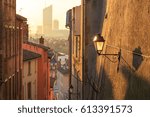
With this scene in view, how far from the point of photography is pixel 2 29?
1558cm

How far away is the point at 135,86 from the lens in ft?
24.0

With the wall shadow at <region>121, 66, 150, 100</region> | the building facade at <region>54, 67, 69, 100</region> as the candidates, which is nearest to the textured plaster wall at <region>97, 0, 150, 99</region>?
the wall shadow at <region>121, 66, 150, 100</region>

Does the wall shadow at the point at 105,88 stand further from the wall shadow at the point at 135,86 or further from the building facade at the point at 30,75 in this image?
the building facade at the point at 30,75

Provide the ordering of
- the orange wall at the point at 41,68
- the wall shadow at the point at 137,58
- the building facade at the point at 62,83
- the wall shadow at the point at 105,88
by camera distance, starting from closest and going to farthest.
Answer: the wall shadow at the point at 137,58
the wall shadow at the point at 105,88
the orange wall at the point at 41,68
the building facade at the point at 62,83

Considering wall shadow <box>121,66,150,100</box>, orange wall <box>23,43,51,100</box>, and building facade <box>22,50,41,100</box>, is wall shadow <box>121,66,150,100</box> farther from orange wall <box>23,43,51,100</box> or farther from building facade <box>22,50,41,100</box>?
orange wall <box>23,43,51,100</box>

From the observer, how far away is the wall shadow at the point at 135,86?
6.56 meters

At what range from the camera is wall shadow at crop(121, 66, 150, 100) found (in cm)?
656

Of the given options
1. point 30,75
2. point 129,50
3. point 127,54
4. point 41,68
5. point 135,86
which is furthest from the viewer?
point 41,68

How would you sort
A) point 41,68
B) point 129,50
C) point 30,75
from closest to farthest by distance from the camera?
point 129,50, point 30,75, point 41,68

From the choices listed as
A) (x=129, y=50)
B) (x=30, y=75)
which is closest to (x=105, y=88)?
(x=129, y=50)

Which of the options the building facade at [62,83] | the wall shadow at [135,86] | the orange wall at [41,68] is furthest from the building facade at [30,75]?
the building facade at [62,83]

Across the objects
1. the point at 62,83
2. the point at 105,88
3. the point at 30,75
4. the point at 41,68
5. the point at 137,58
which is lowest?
the point at 62,83

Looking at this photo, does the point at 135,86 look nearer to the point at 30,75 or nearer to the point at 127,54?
the point at 127,54

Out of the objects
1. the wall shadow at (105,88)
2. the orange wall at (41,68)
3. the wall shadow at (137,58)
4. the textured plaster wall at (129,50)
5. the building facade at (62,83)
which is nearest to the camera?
the textured plaster wall at (129,50)
